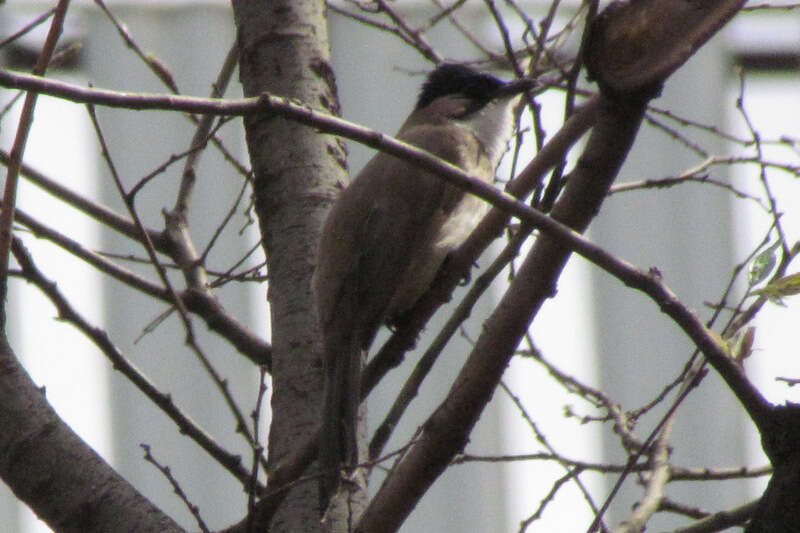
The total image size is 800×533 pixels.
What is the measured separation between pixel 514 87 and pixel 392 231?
2.43 feet

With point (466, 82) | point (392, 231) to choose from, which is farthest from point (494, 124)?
point (392, 231)

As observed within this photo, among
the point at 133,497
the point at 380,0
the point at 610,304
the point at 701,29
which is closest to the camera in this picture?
the point at 701,29

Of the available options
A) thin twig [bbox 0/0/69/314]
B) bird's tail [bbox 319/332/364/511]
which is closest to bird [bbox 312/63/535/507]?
bird's tail [bbox 319/332/364/511]

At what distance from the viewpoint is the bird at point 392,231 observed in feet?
10.0

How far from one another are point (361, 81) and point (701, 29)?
5955mm

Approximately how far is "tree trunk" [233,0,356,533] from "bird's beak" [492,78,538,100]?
1.89 feet

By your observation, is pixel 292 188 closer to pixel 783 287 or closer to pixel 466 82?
pixel 783 287

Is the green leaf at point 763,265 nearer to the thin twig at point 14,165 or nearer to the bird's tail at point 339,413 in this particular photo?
the bird's tail at point 339,413

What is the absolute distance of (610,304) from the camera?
302 inches

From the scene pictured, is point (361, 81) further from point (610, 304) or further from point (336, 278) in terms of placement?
point (336, 278)

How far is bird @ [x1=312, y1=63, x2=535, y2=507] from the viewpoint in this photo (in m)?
3.05

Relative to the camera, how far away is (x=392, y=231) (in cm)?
388

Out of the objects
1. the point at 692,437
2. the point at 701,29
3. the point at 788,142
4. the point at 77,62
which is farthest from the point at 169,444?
the point at 701,29

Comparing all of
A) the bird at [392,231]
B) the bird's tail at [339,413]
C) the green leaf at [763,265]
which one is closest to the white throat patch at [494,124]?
the bird at [392,231]
